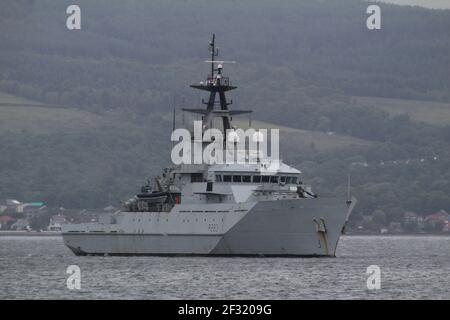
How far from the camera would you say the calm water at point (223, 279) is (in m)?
52.8

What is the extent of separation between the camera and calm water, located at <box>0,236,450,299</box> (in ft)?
173

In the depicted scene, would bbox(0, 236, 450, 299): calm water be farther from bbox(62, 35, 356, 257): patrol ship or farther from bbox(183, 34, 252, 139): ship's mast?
bbox(183, 34, 252, 139): ship's mast

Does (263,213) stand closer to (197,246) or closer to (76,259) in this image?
(197,246)

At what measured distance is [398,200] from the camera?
190 m

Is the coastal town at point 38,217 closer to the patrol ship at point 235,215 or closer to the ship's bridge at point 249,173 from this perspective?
the patrol ship at point 235,215

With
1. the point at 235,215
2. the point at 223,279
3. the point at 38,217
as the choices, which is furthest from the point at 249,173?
the point at 38,217

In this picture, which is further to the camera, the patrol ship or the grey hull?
the patrol ship

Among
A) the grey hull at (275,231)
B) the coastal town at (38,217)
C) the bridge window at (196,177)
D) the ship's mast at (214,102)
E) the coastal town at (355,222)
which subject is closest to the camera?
the grey hull at (275,231)

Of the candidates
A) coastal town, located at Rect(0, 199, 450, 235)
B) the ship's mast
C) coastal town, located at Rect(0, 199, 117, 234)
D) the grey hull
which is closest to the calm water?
the grey hull

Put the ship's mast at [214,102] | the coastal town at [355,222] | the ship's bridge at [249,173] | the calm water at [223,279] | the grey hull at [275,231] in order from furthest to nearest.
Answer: the coastal town at [355,222] → the ship's mast at [214,102] → the ship's bridge at [249,173] → the grey hull at [275,231] → the calm water at [223,279]

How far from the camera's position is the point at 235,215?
68188mm

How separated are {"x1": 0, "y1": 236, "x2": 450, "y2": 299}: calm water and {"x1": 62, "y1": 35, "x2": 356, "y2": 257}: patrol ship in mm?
1102

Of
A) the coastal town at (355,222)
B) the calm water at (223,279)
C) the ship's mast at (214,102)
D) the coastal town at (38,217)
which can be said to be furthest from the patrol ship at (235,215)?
the coastal town at (355,222)
